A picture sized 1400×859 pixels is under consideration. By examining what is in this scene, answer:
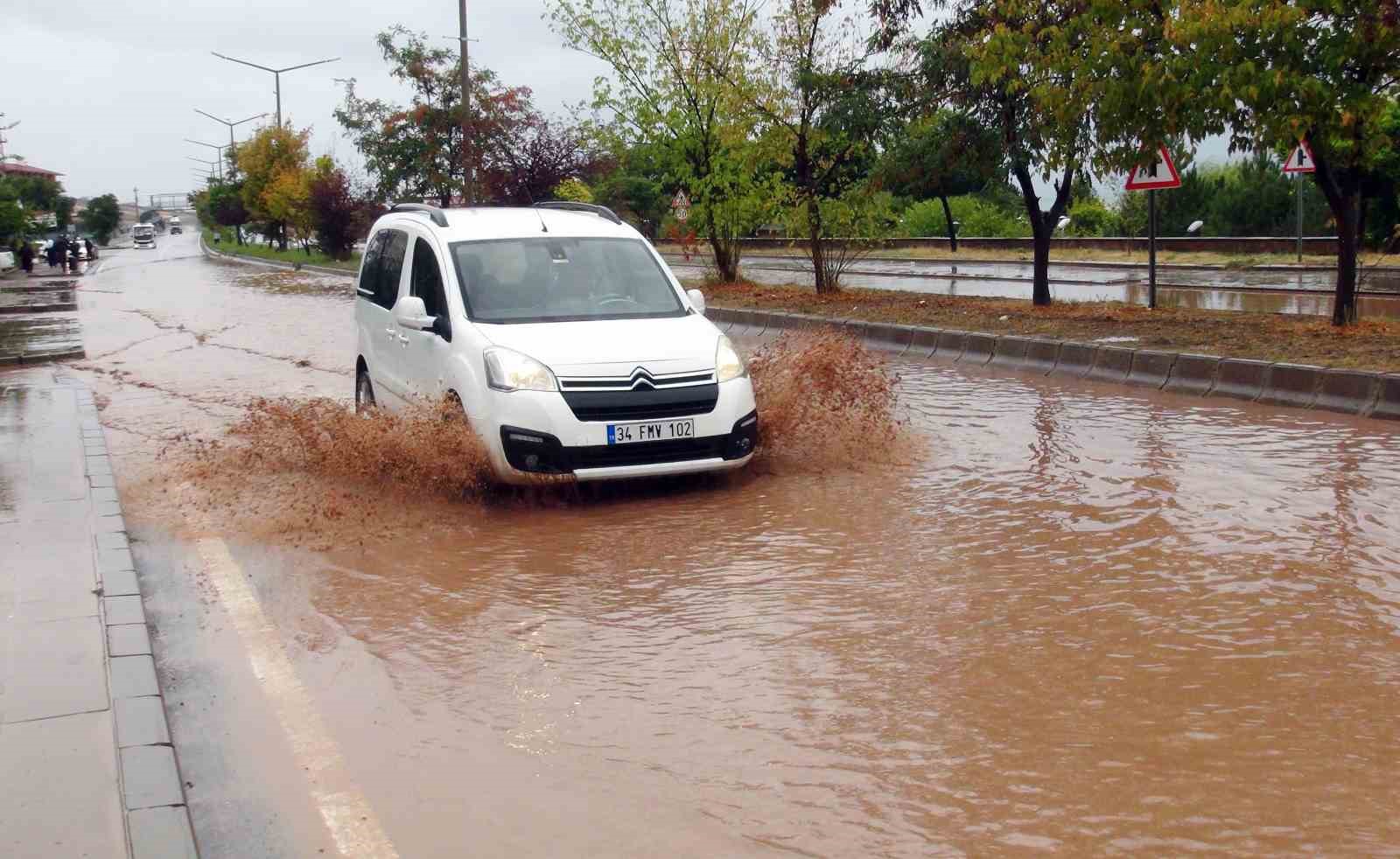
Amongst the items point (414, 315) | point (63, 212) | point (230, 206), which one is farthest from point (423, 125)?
point (63, 212)

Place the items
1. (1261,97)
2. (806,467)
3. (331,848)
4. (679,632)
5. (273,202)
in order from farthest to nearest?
(273,202) < (1261,97) < (806,467) < (679,632) < (331,848)

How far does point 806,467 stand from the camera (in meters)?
8.97

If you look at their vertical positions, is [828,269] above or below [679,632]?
above

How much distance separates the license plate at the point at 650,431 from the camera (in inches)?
306

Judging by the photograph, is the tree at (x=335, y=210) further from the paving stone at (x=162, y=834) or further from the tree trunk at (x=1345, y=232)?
the paving stone at (x=162, y=834)

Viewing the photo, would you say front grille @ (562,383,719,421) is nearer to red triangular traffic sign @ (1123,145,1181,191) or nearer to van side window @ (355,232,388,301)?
van side window @ (355,232,388,301)

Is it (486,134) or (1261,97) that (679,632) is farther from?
(486,134)

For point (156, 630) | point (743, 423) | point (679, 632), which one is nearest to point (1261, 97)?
point (743, 423)

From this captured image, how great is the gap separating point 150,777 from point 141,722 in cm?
50

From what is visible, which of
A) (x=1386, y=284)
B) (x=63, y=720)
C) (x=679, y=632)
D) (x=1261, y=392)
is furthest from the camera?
(x=1386, y=284)

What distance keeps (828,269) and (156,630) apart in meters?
18.7

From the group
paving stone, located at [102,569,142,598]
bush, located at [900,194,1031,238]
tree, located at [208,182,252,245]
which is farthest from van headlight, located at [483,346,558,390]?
tree, located at [208,182,252,245]

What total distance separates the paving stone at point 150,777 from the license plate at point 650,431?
12.4ft

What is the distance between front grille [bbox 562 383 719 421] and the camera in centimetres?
775
